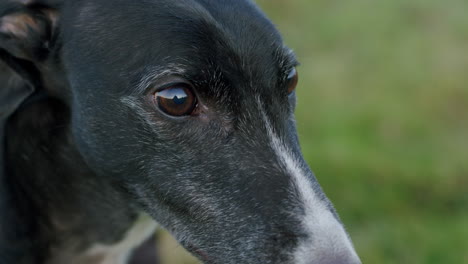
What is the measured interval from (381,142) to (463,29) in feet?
6.74

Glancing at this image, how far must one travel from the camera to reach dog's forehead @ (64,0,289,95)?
3041mm

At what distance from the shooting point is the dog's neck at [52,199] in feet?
11.4

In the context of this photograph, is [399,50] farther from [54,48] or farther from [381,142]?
[54,48]

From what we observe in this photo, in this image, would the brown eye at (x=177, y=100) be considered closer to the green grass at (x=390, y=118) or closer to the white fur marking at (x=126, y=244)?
the white fur marking at (x=126, y=244)

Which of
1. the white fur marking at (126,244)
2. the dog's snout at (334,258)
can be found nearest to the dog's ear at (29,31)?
the white fur marking at (126,244)

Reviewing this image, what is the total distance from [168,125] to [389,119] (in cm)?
356

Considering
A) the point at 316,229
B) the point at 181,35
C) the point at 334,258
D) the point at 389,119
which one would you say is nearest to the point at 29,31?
the point at 181,35

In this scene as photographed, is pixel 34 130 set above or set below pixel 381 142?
below

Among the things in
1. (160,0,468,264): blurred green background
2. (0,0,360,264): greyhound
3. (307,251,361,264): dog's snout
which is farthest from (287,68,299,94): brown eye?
(160,0,468,264): blurred green background

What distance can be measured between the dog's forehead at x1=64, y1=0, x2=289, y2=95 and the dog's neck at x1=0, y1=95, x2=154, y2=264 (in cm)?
45

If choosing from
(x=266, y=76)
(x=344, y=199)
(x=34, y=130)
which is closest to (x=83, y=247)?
(x=34, y=130)

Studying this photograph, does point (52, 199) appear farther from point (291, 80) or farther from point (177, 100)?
point (291, 80)

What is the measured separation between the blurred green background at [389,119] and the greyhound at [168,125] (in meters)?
1.42

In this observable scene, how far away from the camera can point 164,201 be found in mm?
3201
